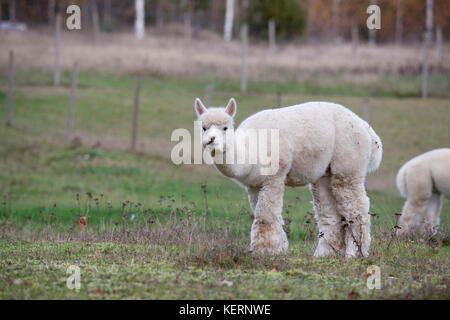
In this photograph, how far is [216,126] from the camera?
693 cm

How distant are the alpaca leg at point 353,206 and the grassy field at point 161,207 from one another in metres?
0.36

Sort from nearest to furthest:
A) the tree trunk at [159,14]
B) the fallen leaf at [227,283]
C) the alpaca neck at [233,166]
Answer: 1. the fallen leaf at [227,283]
2. the alpaca neck at [233,166]
3. the tree trunk at [159,14]

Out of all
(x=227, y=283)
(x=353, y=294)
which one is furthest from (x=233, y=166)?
(x=353, y=294)

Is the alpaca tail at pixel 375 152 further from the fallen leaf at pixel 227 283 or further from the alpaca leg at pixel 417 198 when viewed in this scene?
the alpaca leg at pixel 417 198

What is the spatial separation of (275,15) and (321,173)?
124 feet

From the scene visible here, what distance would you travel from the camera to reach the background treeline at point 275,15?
147 ft

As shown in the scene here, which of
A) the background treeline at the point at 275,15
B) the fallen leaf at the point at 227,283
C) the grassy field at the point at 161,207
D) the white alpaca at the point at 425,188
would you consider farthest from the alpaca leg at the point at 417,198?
the background treeline at the point at 275,15

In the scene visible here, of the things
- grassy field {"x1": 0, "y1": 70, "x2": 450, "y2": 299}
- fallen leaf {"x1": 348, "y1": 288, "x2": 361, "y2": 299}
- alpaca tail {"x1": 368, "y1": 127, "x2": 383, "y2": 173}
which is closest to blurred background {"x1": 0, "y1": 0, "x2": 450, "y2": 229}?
grassy field {"x1": 0, "y1": 70, "x2": 450, "y2": 299}

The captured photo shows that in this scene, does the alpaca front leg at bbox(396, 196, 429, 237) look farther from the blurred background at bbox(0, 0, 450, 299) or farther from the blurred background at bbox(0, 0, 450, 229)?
the blurred background at bbox(0, 0, 450, 229)

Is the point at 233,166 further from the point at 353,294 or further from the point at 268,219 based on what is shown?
the point at 353,294

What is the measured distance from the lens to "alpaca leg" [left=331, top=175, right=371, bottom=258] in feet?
26.1

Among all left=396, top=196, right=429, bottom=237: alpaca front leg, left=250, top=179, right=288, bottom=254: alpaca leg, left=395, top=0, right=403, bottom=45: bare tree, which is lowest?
left=396, top=196, right=429, bottom=237: alpaca front leg

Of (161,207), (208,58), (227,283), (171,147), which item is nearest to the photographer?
(227,283)

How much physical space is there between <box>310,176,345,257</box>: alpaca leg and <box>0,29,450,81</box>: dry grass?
2018 cm
